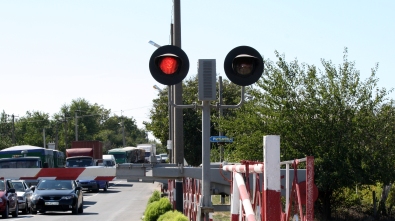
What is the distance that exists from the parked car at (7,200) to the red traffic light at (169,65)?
18667 mm

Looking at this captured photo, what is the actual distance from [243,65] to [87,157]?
44.3m

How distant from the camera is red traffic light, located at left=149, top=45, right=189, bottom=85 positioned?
8.27m

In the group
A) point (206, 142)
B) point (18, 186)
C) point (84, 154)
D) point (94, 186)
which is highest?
point (84, 154)

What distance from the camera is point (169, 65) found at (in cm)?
832

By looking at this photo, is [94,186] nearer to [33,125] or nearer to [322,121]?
[322,121]

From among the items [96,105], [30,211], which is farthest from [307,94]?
[96,105]

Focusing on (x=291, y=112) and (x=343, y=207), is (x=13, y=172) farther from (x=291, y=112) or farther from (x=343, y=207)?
(x=343, y=207)

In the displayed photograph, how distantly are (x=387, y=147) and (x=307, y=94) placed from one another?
257 cm

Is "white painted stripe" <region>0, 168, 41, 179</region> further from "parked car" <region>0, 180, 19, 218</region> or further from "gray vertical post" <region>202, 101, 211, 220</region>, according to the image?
"parked car" <region>0, 180, 19, 218</region>

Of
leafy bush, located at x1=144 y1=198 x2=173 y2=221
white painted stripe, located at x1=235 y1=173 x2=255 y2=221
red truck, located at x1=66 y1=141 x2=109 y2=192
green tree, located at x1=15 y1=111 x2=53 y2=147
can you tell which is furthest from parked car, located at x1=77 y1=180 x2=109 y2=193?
green tree, located at x1=15 y1=111 x2=53 y2=147

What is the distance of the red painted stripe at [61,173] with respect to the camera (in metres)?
12.4

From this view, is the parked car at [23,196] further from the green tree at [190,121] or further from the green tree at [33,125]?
the green tree at [33,125]

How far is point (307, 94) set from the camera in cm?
2138

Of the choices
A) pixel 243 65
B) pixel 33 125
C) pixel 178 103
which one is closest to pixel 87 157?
pixel 178 103
